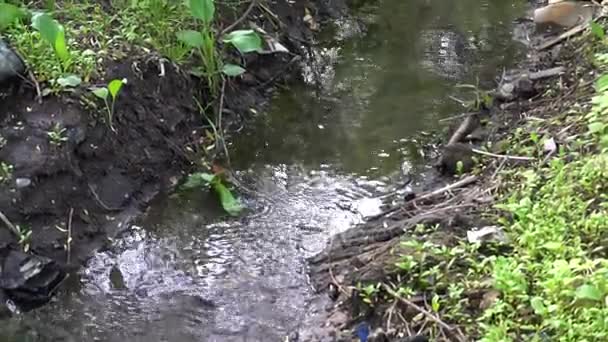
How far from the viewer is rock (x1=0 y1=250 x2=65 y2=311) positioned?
3.66m

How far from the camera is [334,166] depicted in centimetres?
486

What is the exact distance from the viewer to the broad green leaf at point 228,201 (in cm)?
442

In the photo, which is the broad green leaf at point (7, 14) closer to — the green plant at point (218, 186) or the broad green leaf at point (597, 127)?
the green plant at point (218, 186)

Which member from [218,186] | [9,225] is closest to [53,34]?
[9,225]

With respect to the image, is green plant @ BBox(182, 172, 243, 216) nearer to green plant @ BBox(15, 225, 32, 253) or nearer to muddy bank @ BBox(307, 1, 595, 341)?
muddy bank @ BBox(307, 1, 595, 341)

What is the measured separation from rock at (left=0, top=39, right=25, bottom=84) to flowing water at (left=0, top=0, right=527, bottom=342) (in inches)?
40.6

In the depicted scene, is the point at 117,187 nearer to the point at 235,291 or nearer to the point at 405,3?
the point at 235,291

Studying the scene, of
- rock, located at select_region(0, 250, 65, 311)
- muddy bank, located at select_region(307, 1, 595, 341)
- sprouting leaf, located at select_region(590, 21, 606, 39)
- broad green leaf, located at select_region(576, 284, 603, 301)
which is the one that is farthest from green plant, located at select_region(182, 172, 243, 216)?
sprouting leaf, located at select_region(590, 21, 606, 39)

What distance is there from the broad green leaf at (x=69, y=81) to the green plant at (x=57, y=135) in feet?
0.75

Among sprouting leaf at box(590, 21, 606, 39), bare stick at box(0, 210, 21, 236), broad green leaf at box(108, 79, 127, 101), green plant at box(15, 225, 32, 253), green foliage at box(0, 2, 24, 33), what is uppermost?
sprouting leaf at box(590, 21, 606, 39)

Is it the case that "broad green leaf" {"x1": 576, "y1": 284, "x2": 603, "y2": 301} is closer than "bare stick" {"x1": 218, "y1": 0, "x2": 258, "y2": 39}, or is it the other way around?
"broad green leaf" {"x1": 576, "y1": 284, "x2": 603, "y2": 301}

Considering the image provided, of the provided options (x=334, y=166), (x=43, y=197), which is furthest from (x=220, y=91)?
(x=43, y=197)

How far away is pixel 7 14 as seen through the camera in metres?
4.45

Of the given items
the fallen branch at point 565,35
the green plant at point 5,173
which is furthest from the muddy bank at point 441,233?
the green plant at point 5,173
